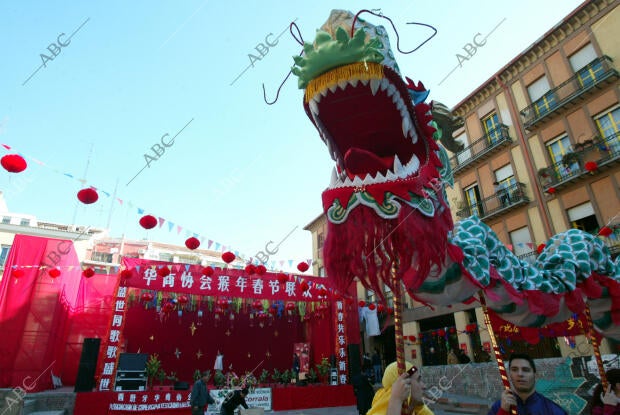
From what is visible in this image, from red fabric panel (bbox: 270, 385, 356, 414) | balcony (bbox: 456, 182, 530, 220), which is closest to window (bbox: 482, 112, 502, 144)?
balcony (bbox: 456, 182, 530, 220)

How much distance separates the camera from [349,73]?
1.78m

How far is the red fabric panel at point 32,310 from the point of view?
9.24m

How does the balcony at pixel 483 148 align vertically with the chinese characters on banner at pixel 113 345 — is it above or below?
above

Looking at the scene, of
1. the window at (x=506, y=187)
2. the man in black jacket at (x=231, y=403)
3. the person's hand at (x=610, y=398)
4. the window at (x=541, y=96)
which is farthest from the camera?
the window at (x=506, y=187)

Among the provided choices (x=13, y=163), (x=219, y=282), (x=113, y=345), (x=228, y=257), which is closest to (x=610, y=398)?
(x=13, y=163)

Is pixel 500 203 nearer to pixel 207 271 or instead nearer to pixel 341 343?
pixel 341 343

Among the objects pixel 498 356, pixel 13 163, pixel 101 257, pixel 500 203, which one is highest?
pixel 101 257

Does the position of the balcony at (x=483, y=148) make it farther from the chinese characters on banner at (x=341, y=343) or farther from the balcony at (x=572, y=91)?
the chinese characters on banner at (x=341, y=343)

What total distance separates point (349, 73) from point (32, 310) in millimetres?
11176

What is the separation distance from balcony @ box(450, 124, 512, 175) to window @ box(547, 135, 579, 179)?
57.8 inches

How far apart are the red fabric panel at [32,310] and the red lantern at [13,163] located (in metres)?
6.48

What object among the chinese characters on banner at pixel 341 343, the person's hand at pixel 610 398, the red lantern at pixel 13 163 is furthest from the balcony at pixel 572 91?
the red lantern at pixel 13 163

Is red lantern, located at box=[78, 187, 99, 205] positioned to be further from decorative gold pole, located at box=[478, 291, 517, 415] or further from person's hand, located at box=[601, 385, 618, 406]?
person's hand, located at box=[601, 385, 618, 406]

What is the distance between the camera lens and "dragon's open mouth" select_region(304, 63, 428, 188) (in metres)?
1.82
